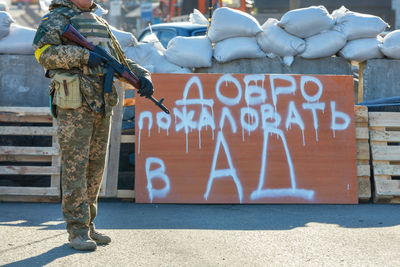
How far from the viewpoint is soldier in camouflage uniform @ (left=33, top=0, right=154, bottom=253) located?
3.88m

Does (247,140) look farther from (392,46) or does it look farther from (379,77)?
(392,46)

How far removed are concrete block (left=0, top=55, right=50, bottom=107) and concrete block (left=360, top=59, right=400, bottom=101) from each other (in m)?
3.94

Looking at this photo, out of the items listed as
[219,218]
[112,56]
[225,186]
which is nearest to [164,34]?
[225,186]

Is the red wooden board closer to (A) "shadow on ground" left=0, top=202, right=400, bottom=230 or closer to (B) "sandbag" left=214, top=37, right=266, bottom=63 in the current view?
(A) "shadow on ground" left=0, top=202, right=400, bottom=230

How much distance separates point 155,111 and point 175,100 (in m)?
0.23

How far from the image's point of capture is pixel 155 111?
6.15m

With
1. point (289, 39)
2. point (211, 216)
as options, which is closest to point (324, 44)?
point (289, 39)

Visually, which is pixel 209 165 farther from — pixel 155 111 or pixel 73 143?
pixel 73 143

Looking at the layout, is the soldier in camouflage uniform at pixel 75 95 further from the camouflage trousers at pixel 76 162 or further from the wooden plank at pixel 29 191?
the wooden plank at pixel 29 191

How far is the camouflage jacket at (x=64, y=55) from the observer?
12.6ft

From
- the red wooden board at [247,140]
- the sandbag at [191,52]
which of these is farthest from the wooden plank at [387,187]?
the sandbag at [191,52]

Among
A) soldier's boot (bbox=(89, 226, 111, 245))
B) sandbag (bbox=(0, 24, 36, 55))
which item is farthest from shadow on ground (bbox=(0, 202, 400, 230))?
sandbag (bbox=(0, 24, 36, 55))

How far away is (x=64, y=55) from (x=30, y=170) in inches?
100

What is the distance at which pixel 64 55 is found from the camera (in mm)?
3836
